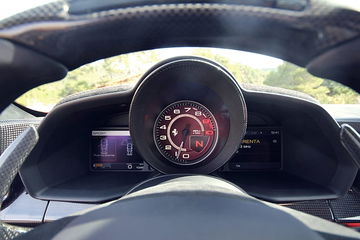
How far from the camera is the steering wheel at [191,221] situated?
0.68m

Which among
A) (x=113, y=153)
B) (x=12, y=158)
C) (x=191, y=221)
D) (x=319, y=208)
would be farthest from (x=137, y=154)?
(x=191, y=221)

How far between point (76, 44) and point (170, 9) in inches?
5.9

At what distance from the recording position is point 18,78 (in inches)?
25.1

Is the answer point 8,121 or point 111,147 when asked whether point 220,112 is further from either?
point 8,121

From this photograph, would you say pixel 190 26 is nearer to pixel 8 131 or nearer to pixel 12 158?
pixel 12 158

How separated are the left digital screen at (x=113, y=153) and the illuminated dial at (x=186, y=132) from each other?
0.87 ft

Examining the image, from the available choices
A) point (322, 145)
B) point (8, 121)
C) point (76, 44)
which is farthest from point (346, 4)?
point (8, 121)

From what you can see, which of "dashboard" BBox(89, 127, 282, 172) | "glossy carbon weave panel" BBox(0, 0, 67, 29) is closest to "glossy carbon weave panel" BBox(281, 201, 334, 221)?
"dashboard" BBox(89, 127, 282, 172)

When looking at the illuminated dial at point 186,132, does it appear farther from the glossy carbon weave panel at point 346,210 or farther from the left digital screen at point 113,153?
the glossy carbon weave panel at point 346,210

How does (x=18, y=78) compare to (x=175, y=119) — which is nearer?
(x=18, y=78)

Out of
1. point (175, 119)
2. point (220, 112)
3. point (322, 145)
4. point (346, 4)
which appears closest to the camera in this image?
point (346, 4)

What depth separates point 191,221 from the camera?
2.26 feet

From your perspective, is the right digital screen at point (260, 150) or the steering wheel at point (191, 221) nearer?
the steering wheel at point (191, 221)

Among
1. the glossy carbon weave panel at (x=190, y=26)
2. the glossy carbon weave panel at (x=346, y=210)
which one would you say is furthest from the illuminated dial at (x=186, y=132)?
the glossy carbon weave panel at (x=190, y=26)
